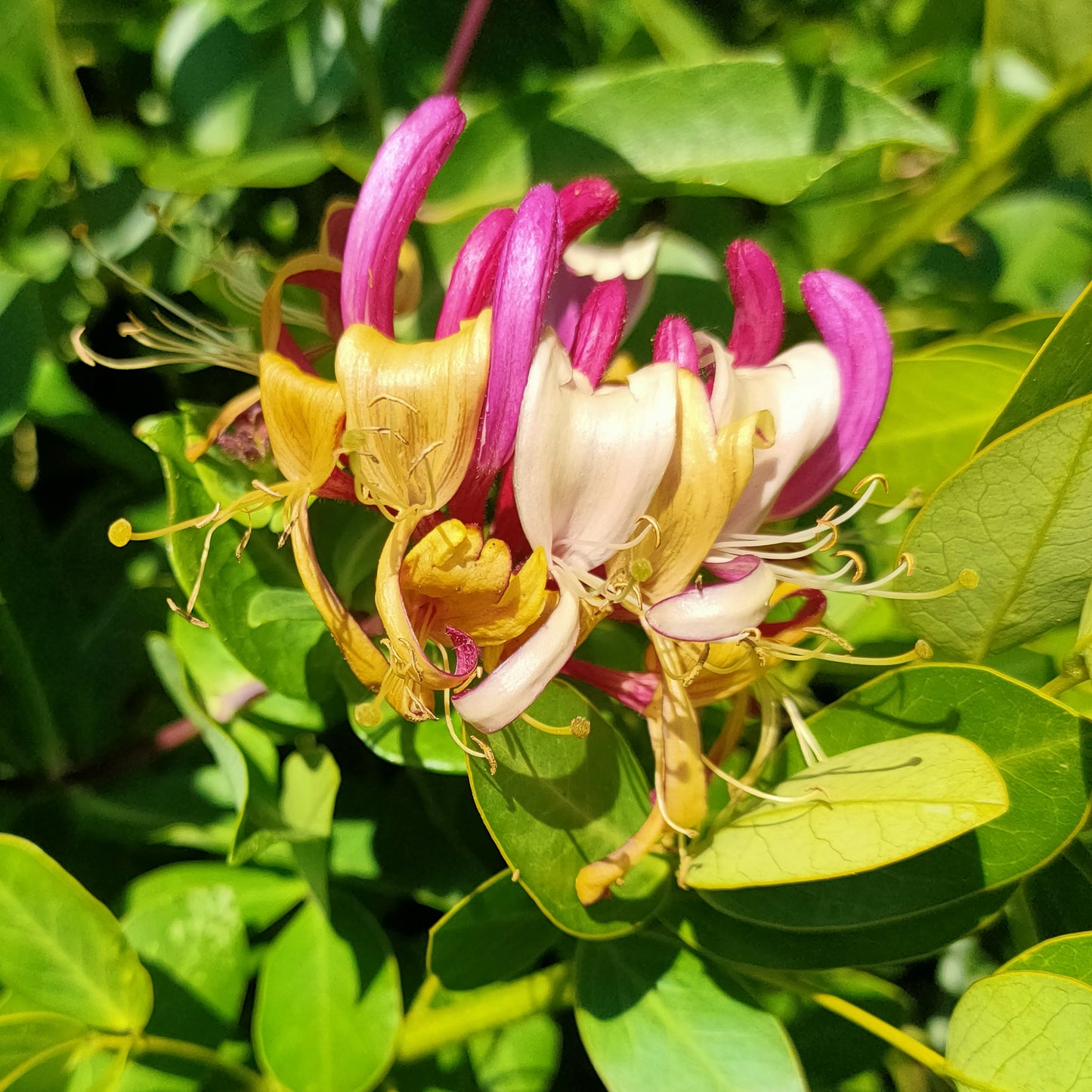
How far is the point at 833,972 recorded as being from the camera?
0.73 meters

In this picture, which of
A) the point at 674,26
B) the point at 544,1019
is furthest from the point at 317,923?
the point at 674,26

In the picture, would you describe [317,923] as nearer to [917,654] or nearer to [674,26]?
[917,654]

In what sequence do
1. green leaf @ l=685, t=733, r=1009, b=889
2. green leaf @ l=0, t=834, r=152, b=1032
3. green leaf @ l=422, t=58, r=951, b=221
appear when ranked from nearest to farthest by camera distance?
green leaf @ l=685, t=733, r=1009, b=889
green leaf @ l=0, t=834, r=152, b=1032
green leaf @ l=422, t=58, r=951, b=221

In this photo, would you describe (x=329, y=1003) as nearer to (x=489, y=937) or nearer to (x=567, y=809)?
(x=489, y=937)

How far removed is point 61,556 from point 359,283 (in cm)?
43

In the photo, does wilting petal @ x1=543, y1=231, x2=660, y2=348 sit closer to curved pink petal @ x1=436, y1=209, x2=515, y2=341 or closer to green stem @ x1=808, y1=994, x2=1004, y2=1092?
curved pink petal @ x1=436, y1=209, x2=515, y2=341

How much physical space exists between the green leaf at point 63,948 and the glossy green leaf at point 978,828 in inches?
13.2

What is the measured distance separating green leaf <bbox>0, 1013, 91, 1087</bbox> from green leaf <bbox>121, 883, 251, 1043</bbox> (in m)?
0.10

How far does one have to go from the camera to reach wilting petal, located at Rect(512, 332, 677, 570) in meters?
0.46

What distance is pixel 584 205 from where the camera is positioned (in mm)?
562

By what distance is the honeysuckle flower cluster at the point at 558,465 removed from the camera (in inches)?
18.4

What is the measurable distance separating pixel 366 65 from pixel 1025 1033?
0.73m

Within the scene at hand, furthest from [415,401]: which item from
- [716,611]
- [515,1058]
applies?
[515,1058]

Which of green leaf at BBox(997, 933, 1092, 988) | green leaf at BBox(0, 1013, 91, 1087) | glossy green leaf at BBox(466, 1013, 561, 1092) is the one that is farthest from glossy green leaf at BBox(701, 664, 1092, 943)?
green leaf at BBox(0, 1013, 91, 1087)
